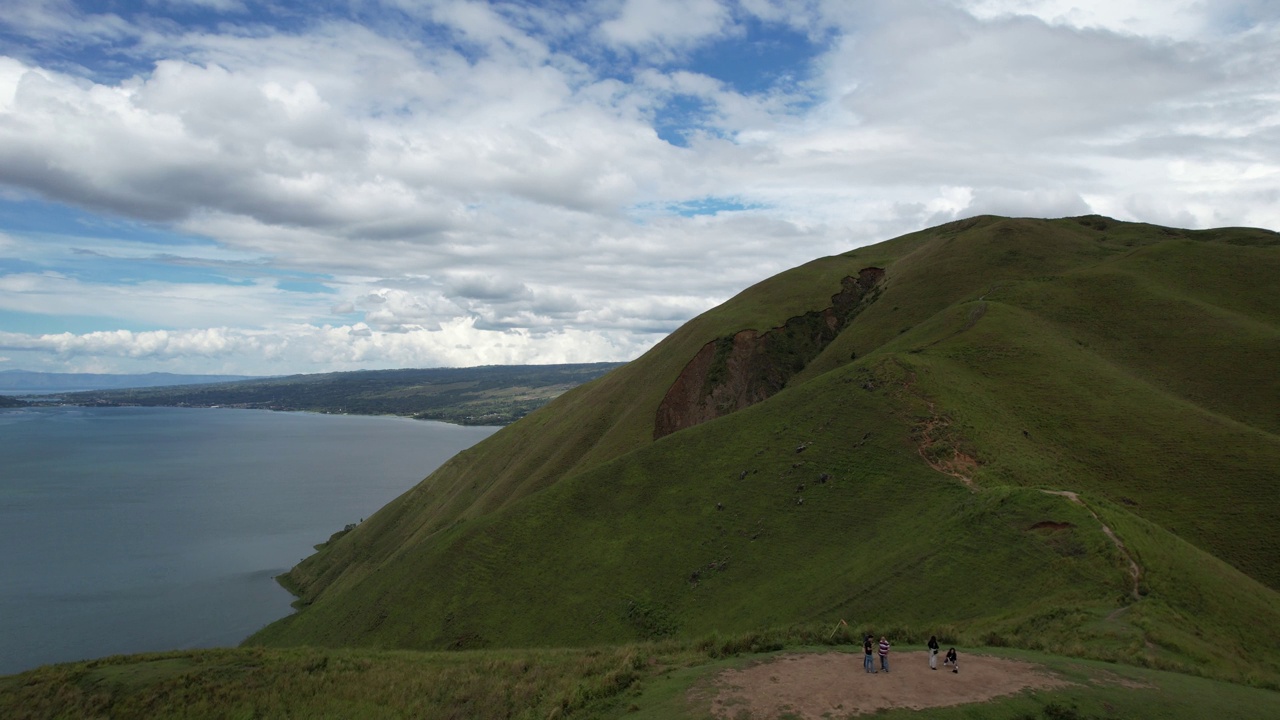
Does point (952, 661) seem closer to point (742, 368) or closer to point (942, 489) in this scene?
point (942, 489)

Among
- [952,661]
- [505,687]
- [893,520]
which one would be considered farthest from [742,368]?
[952,661]

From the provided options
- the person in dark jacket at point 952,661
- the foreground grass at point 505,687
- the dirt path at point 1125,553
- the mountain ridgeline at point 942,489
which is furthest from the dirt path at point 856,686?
the dirt path at point 1125,553

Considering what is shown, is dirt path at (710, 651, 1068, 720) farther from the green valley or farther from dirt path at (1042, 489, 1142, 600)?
dirt path at (1042, 489, 1142, 600)

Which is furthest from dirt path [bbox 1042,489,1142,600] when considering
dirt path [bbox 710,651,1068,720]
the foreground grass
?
dirt path [bbox 710,651,1068,720]

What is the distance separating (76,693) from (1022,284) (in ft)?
224

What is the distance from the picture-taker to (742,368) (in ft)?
231

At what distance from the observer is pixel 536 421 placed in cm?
9319

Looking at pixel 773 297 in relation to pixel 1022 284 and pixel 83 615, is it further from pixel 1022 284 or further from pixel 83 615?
pixel 83 615

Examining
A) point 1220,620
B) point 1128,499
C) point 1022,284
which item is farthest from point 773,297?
point 1220,620

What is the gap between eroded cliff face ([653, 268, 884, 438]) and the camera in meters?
67.8

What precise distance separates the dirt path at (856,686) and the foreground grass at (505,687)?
19.5 inches

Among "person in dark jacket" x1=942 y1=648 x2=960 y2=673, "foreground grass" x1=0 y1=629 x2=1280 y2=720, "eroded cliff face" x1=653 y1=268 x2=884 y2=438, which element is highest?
"eroded cliff face" x1=653 y1=268 x2=884 y2=438

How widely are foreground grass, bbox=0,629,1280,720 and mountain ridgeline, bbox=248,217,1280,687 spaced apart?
2898 millimetres

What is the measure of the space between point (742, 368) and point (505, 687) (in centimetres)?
5080
